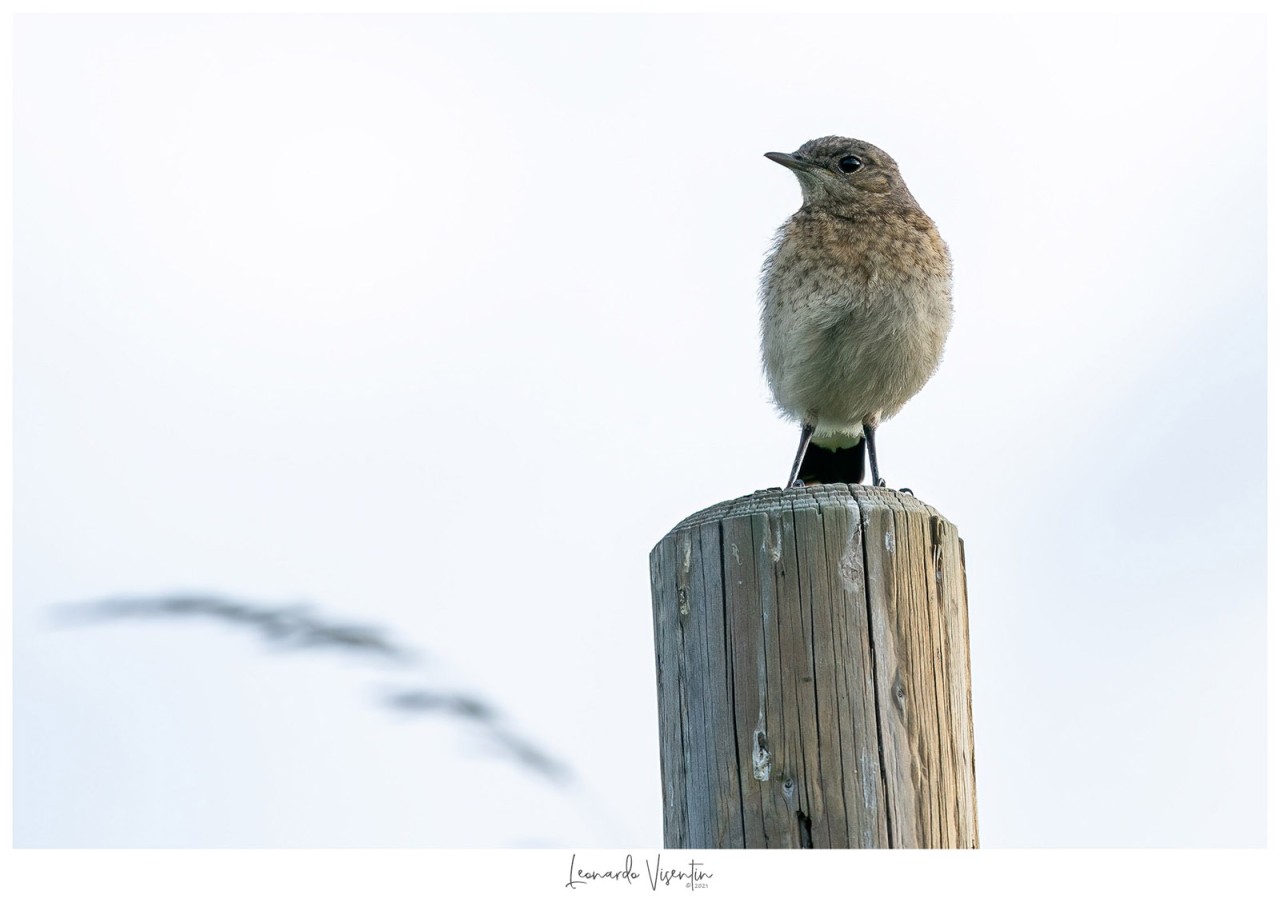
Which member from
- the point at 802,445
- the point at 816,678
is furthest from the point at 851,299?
the point at 816,678

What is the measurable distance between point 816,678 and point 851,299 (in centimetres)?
289

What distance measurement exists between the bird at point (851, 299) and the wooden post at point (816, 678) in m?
2.52

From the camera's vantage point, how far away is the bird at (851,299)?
5.48 m

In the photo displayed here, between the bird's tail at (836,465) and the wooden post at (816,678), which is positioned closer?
the wooden post at (816,678)

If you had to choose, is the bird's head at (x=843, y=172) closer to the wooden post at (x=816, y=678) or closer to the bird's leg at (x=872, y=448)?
the bird's leg at (x=872, y=448)

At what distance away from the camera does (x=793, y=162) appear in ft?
20.2

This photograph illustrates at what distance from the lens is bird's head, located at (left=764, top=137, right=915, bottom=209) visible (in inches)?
236

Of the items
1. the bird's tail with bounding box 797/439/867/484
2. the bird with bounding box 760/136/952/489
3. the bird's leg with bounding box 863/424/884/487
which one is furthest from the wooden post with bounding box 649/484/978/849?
the bird's tail with bounding box 797/439/867/484

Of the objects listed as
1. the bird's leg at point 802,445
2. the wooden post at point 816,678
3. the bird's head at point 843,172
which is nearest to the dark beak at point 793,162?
the bird's head at point 843,172

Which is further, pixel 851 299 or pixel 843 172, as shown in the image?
pixel 843 172

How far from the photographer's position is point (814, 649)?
2803 mm

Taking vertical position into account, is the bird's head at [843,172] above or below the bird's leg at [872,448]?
above

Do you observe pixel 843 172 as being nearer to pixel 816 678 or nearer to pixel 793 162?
pixel 793 162

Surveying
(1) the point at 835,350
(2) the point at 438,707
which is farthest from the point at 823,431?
(2) the point at 438,707
